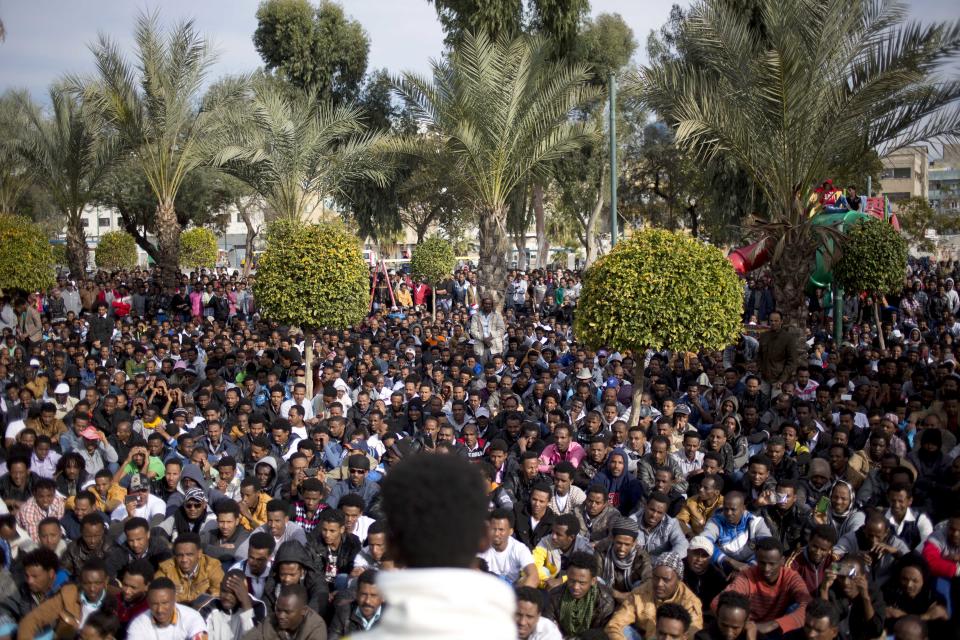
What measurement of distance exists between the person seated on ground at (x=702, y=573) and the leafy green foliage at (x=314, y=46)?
21.5 metres

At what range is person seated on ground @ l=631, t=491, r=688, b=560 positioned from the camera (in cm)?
646

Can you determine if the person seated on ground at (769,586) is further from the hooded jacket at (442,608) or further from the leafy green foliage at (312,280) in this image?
the leafy green foliage at (312,280)

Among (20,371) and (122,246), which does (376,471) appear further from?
(122,246)

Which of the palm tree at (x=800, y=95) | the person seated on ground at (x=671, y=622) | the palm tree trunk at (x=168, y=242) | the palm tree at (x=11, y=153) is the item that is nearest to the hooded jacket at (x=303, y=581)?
the person seated on ground at (x=671, y=622)

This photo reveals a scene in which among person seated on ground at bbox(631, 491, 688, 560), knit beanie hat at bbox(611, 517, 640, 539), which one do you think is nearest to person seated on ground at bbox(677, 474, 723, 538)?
person seated on ground at bbox(631, 491, 688, 560)

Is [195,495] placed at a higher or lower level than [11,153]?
lower

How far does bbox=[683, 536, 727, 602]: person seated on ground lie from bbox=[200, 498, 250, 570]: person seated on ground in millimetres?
3196

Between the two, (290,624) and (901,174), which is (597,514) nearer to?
(290,624)

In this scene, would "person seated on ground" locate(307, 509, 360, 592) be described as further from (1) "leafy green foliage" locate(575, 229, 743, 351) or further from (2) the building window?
(2) the building window

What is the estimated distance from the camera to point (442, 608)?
5.12ft

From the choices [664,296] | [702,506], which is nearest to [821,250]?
[664,296]

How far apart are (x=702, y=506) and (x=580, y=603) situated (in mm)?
1790

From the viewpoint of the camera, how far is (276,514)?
6352 millimetres

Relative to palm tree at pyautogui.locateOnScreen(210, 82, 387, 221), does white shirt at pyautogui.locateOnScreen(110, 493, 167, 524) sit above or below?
below
